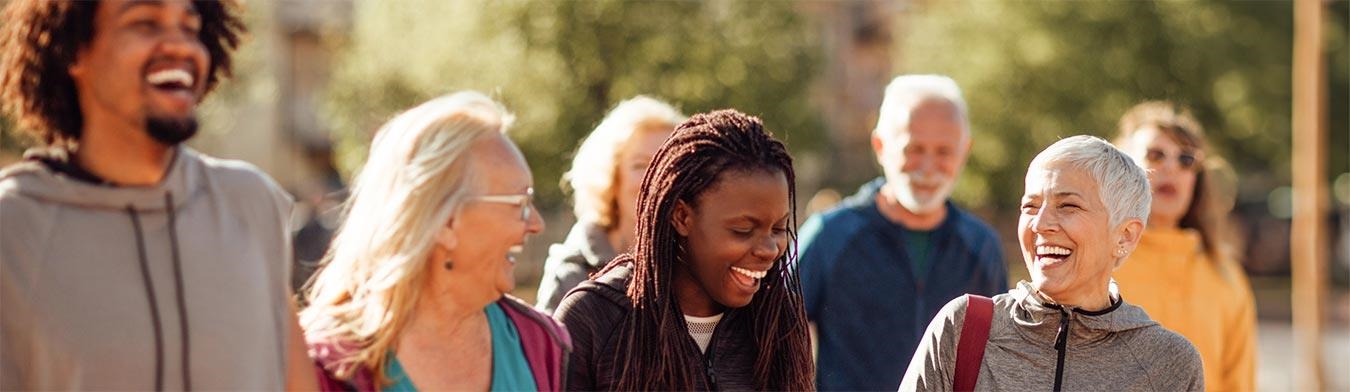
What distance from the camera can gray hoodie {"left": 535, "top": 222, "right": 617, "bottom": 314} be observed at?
489 cm

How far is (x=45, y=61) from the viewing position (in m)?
2.93

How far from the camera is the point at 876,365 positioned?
17.1 ft

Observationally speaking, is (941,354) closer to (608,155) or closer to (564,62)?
(608,155)

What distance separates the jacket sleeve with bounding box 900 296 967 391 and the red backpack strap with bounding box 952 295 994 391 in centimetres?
1

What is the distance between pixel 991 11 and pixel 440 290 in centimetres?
2286

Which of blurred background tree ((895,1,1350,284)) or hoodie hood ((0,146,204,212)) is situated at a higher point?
blurred background tree ((895,1,1350,284))

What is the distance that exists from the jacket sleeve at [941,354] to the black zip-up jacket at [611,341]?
1.43 ft

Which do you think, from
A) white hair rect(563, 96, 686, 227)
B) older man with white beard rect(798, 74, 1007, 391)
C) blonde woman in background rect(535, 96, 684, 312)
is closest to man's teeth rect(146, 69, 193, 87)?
blonde woman in background rect(535, 96, 684, 312)

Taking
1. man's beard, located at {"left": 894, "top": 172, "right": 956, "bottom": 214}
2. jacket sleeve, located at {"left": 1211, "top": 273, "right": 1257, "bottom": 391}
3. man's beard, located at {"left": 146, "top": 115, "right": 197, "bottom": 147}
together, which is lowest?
jacket sleeve, located at {"left": 1211, "top": 273, "right": 1257, "bottom": 391}

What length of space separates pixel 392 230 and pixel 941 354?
4.09ft

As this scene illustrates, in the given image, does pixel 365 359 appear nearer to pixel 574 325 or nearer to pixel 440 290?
pixel 440 290

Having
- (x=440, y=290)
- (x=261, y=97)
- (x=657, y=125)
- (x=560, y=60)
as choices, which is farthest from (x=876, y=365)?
(x=261, y=97)

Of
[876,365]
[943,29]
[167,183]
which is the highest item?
[943,29]

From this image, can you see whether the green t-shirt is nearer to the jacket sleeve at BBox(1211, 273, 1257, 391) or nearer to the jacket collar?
the jacket sleeve at BBox(1211, 273, 1257, 391)
